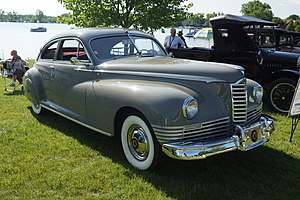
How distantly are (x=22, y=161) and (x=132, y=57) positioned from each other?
2153 mm

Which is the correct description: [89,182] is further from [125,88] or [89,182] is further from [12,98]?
[12,98]

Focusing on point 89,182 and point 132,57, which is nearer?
point 89,182

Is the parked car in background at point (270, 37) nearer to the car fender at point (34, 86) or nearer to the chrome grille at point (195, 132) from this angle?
the chrome grille at point (195, 132)

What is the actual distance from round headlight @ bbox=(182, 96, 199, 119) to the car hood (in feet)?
1.26

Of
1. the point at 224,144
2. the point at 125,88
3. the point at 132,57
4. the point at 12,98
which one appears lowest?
the point at 12,98

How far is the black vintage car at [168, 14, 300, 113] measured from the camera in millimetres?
6793

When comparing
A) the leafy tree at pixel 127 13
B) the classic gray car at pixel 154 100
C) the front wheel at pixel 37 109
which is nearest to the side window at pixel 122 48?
the classic gray car at pixel 154 100

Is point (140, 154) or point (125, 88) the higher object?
point (125, 88)

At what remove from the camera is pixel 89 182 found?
3703mm

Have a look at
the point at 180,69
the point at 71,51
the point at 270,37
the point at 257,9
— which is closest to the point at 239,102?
the point at 180,69

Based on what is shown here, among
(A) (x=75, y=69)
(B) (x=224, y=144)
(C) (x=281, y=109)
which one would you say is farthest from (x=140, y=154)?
(C) (x=281, y=109)

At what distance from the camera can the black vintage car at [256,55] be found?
6.79 metres

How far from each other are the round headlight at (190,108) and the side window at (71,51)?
2.10m

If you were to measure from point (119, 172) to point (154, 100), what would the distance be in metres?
1.06
